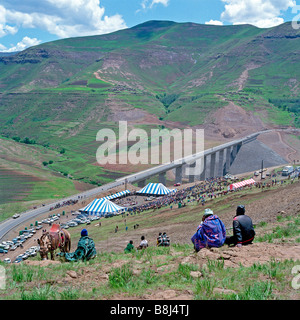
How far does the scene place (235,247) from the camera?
363 inches

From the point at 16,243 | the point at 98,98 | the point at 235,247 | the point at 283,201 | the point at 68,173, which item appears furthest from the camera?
the point at 98,98

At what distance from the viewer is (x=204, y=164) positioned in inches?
4021

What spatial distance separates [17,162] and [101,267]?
110 metres

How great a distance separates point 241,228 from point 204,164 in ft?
307

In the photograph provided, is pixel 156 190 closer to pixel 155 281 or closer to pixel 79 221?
pixel 79 221

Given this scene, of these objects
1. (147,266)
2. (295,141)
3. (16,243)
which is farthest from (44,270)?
(295,141)

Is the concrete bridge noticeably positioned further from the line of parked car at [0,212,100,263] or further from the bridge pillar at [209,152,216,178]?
the line of parked car at [0,212,100,263]

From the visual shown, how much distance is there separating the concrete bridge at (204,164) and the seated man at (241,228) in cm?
6521

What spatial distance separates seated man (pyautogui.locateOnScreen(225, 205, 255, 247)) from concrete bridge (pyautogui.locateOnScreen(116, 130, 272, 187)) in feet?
214

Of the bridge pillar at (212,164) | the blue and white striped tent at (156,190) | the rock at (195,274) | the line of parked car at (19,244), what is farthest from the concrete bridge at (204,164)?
the rock at (195,274)

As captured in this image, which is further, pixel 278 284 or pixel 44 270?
pixel 44 270

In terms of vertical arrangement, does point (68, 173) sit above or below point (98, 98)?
below
